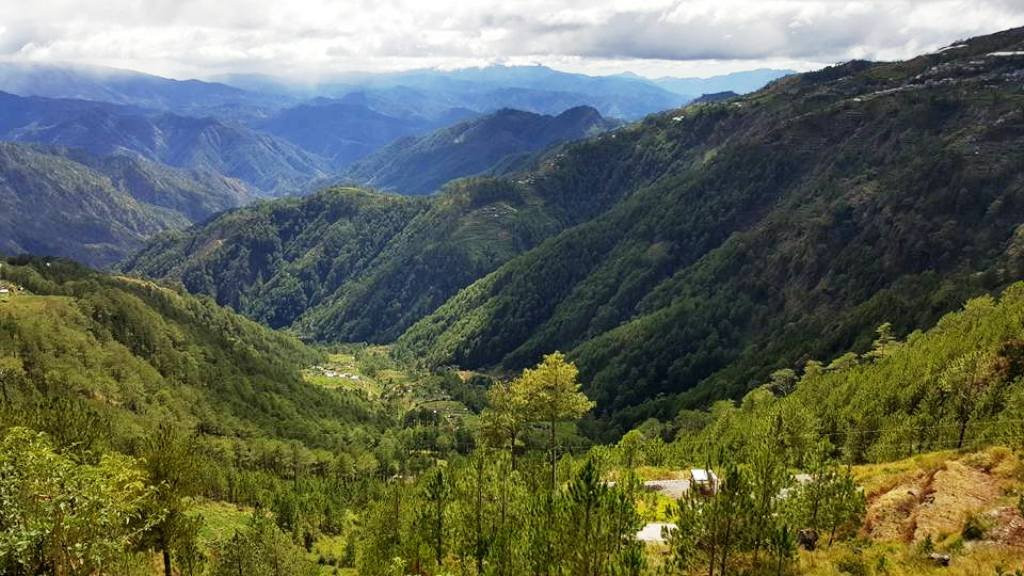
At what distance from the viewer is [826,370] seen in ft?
609

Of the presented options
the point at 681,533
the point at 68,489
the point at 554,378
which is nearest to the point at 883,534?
the point at 681,533

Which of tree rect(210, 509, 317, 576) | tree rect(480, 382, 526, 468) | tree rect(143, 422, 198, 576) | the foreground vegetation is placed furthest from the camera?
tree rect(210, 509, 317, 576)

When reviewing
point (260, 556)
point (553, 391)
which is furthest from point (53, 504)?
point (260, 556)

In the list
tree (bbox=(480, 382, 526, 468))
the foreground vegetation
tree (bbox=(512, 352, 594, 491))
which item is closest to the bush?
the foreground vegetation

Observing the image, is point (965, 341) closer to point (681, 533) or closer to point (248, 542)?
point (681, 533)

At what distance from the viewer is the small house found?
56213 mm

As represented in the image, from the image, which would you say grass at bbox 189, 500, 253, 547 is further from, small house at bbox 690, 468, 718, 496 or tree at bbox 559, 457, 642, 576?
tree at bbox 559, 457, 642, 576

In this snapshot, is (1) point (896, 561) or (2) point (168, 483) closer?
(1) point (896, 561)

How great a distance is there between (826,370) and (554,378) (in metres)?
147

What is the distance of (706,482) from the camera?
65562 millimetres

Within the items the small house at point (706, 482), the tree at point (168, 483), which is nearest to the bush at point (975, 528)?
the small house at point (706, 482)

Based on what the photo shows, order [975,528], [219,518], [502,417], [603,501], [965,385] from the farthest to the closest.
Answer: [219,518]
[965,385]
[502,417]
[975,528]
[603,501]

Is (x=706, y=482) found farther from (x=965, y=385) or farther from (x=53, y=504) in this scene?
(x=53, y=504)

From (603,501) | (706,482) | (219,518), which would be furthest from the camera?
(219,518)
